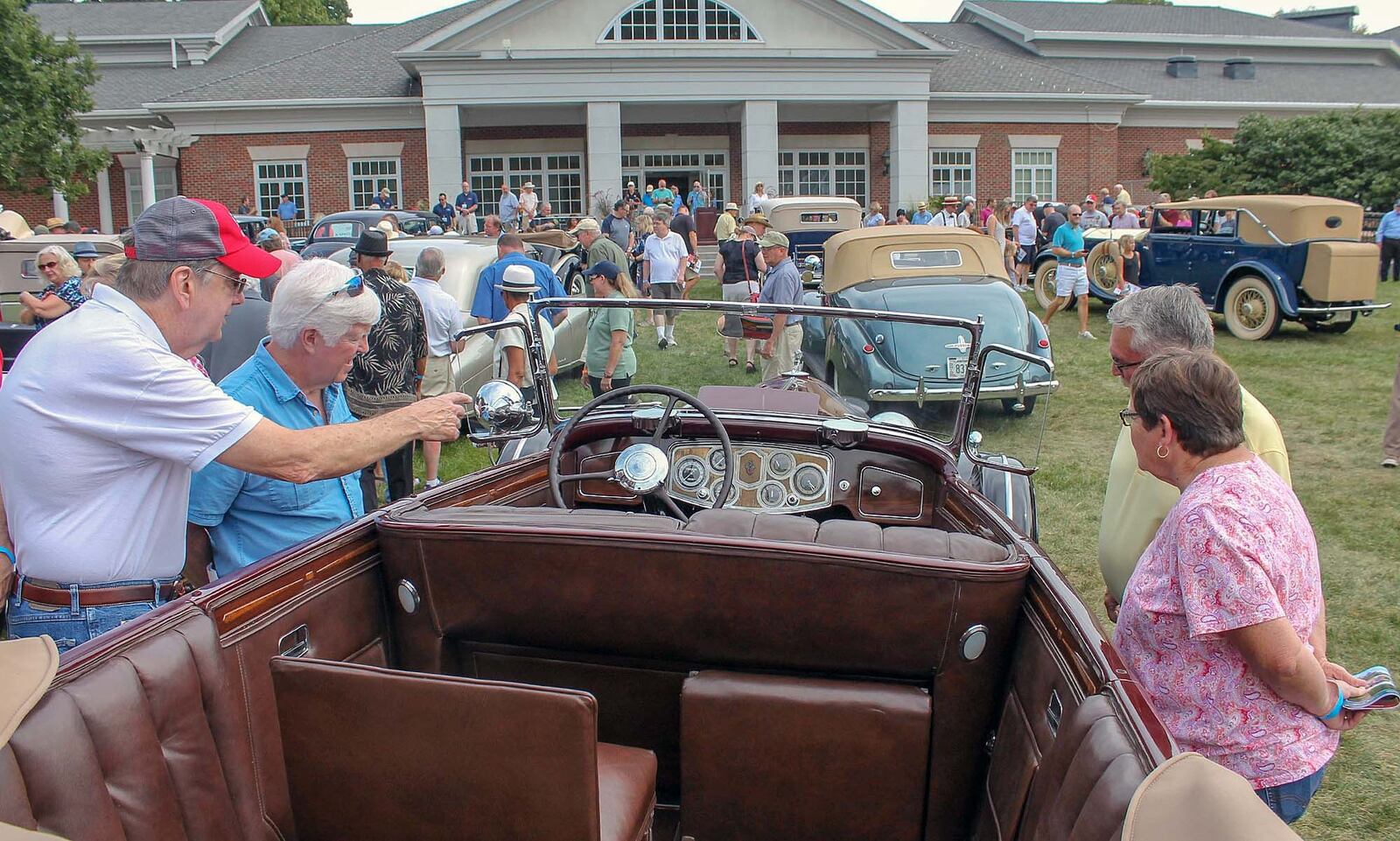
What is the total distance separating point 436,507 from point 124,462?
813mm

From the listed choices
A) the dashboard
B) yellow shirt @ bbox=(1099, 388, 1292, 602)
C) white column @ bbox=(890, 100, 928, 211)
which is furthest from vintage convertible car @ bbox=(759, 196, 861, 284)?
yellow shirt @ bbox=(1099, 388, 1292, 602)

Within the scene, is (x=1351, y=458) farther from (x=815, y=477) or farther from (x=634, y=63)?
(x=634, y=63)

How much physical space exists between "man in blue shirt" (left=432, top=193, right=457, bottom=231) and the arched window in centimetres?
551

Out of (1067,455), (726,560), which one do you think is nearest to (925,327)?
(726,560)

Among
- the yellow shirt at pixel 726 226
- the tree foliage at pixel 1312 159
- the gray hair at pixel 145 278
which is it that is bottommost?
the gray hair at pixel 145 278

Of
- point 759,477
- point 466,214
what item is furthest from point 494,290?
point 466,214

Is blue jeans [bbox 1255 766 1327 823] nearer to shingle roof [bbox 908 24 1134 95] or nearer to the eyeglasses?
the eyeglasses

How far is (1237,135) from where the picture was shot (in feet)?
75.9

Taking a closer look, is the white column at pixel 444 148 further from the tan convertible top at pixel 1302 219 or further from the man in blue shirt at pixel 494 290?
the man in blue shirt at pixel 494 290

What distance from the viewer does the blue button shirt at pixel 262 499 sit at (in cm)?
265

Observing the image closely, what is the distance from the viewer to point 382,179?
2620 centimetres

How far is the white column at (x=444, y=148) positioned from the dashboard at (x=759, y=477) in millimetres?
22715

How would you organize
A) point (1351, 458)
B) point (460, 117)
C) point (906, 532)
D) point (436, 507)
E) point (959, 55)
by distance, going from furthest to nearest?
point (959, 55) → point (460, 117) → point (1351, 458) → point (436, 507) → point (906, 532)

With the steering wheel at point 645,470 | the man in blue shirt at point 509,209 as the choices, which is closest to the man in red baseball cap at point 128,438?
the steering wheel at point 645,470
